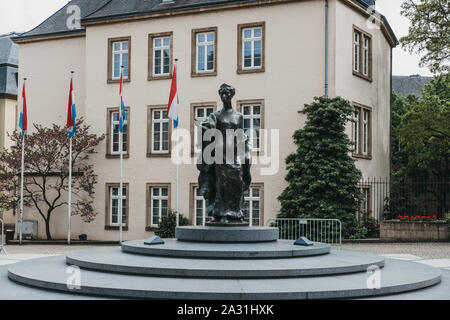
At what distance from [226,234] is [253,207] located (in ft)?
45.3

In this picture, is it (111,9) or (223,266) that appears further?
(111,9)

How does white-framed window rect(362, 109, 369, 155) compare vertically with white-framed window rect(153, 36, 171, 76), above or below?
below

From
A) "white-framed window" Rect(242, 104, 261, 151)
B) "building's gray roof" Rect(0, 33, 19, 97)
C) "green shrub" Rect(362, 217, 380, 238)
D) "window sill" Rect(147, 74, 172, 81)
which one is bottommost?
"green shrub" Rect(362, 217, 380, 238)

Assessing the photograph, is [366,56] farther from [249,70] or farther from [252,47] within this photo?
[249,70]

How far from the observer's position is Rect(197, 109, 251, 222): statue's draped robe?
40.9 ft

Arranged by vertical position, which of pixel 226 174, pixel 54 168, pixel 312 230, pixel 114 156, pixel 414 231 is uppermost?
pixel 114 156

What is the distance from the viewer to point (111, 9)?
2900 centimetres

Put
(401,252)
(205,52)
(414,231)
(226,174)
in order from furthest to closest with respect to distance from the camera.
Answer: (205,52)
(414,231)
(401,252)
(226,174)

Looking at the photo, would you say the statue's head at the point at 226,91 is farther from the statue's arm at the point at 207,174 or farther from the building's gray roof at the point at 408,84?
the building's gray roof at the point at 408,84

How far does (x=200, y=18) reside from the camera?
2678cm

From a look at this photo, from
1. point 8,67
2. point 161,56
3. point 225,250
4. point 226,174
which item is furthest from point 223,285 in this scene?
point 8,67

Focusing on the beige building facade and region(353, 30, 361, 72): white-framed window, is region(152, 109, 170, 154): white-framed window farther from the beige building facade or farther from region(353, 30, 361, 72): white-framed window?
region(353, 30, 361, 72): white-framed window

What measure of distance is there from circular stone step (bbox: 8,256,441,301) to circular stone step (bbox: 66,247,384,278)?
11 cm

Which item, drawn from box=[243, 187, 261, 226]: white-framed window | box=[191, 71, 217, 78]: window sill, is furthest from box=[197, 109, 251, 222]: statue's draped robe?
box=[191, 71, 217, 78]: window sill
